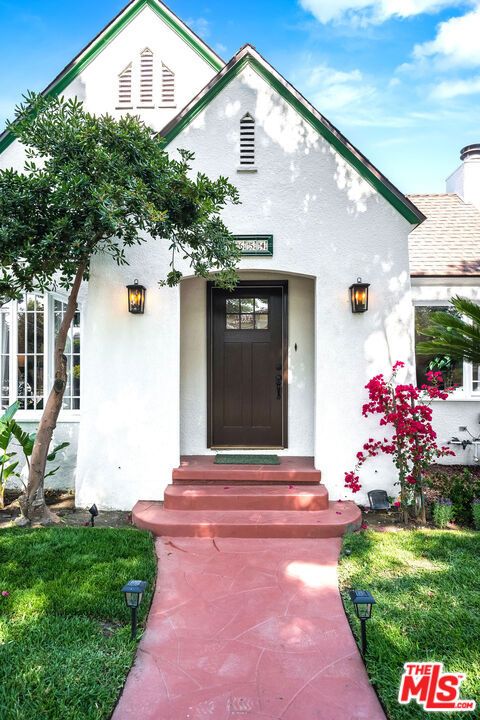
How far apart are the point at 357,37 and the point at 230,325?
787 cm

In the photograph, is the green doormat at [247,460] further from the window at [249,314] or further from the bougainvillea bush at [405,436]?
the window at [249,314]

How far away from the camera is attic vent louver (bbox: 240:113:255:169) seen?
649 centimetres

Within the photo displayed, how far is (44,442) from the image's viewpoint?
19.4 ft

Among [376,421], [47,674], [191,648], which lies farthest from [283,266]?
[47,674]

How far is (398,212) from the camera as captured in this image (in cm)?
652

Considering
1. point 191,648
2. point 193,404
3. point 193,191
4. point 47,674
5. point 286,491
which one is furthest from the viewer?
point 193,404

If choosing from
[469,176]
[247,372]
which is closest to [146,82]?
[247,372]

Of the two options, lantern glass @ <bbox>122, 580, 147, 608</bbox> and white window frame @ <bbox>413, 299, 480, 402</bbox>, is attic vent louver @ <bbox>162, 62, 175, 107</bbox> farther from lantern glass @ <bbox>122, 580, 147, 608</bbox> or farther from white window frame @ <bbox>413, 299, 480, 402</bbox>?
lantern glass @ <bbox>122, 580, 147, 608</bbox>

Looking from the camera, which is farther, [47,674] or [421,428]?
[421,428]

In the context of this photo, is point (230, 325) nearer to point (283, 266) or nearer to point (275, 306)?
point (275, 306)

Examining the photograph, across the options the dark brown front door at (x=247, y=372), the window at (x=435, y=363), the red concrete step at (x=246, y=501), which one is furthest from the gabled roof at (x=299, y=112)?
the red concrete step at (x=246, y=501)

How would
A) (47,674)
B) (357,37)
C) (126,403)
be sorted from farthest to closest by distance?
(357,37) → (126,403) → (47,674)

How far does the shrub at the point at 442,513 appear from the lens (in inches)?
224

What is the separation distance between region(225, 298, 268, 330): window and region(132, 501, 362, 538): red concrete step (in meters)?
3.09
